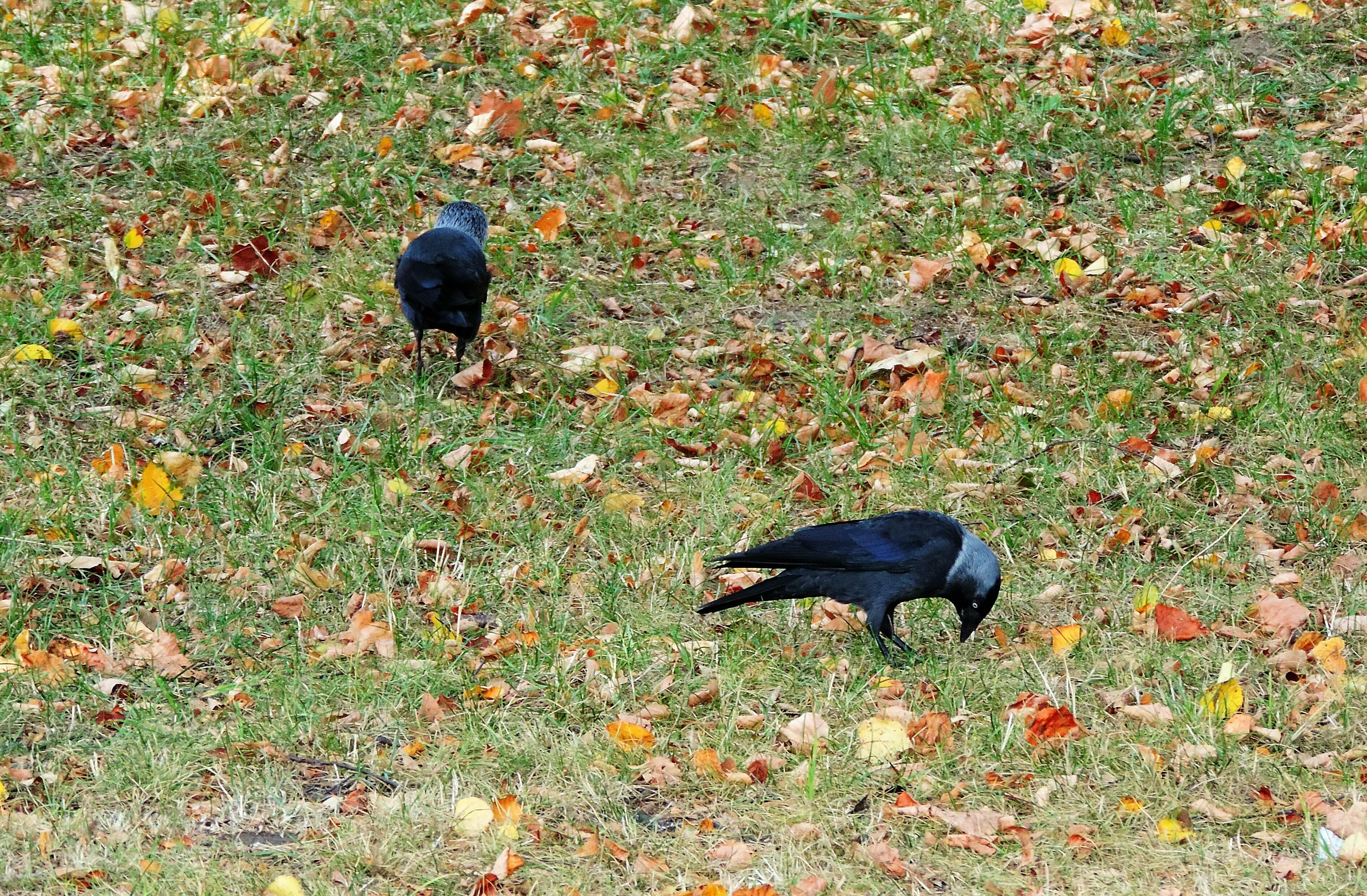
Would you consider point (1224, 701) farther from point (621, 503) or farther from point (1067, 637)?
point (621, 503)

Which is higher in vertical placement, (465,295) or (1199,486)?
(465,295)

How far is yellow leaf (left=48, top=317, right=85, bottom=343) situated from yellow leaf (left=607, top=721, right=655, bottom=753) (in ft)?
12.4

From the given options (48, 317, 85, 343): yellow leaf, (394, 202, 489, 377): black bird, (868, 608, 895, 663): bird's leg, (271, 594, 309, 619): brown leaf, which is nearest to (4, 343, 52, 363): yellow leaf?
(48, 317, 85, 343): yellow leaf

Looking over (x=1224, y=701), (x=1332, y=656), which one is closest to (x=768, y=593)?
(x=1224, y=701)

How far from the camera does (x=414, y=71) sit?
8.48 metres

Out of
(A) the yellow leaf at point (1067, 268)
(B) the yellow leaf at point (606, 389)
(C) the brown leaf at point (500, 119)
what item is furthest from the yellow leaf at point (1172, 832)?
(C) the brown leaf at point (500, 119)

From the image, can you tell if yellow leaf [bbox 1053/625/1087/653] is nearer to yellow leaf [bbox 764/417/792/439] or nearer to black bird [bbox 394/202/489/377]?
yellow leaf [bbox 764/417/792/439]

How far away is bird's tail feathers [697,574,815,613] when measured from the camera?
457cm

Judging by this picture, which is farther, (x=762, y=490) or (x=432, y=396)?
(x=432, y=396)

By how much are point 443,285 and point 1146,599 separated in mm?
3198

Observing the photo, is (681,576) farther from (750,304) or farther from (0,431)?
→ (0,431)

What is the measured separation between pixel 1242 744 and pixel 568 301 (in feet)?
13.1

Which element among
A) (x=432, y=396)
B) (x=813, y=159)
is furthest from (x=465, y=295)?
(x=813, y=159)

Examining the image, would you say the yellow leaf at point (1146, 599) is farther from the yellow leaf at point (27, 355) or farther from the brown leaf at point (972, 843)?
the yellow leaf at point (27, 355)
